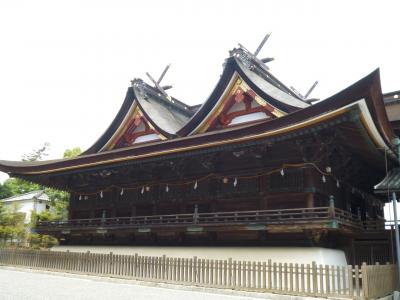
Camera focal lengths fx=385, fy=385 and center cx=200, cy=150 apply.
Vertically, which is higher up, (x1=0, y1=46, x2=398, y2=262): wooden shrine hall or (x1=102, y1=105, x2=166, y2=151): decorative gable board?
(x1=102, y1=105, x2=166, y2=151): decorative gable board

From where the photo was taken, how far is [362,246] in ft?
54.7

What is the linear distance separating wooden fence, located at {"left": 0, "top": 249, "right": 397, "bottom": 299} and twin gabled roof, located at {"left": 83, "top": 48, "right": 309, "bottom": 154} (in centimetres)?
796

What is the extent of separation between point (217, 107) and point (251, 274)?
999cm

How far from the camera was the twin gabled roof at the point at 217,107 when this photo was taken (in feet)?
64.5

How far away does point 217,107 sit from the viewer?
2083 centimetres

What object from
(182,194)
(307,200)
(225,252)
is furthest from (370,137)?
(182,194)

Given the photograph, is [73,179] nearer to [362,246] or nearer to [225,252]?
[225,252]

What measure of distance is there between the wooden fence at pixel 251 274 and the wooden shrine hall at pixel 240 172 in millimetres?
1962

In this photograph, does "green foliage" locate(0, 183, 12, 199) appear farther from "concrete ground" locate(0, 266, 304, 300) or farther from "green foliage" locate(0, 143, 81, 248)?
"concrete ground" locate(0, 266, 304, 300)

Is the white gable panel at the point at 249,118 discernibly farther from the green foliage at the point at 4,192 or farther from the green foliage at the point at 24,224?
the green foliage at the point at 4,192

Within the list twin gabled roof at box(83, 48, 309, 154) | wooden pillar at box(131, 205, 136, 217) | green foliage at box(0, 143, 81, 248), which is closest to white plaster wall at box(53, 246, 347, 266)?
wooden pillar at box(131, 205, 136, 217)

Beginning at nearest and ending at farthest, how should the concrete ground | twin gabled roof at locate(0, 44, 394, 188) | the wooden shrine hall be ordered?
1. the concrete ground
2. twin gabled roof at locate(0, 44, 394, 188)
3. the wooden shrine hall

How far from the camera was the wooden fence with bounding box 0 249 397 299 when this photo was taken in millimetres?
11375

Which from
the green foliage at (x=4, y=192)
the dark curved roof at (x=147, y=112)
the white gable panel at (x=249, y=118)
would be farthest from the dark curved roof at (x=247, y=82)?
the green foliage at (x=4, y=192)
